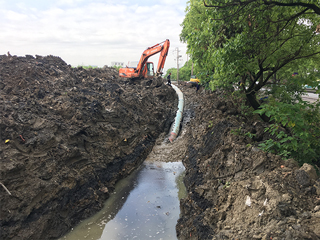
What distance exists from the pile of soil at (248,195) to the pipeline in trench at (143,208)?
2.50 ft

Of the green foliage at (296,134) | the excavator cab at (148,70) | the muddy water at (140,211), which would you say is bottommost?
Result: the muddy water at (140,211)

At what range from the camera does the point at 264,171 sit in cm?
596

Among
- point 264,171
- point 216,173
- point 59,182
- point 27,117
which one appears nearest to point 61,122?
point 27,117

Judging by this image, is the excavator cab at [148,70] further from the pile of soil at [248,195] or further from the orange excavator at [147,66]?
the pile of soil at [248,195]

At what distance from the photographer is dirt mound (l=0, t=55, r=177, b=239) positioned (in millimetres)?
6883

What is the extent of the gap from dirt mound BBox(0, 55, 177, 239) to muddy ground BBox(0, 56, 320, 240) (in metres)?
0.04

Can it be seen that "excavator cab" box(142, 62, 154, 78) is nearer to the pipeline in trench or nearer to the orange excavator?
the orange excavator

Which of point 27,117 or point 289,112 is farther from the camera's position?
point 27,117

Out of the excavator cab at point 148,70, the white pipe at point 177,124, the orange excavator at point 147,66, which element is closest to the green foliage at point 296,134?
the white pipe at point 177,124

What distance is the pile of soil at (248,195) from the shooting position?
14.4 ft

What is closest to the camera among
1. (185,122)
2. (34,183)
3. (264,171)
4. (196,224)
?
(264,171)

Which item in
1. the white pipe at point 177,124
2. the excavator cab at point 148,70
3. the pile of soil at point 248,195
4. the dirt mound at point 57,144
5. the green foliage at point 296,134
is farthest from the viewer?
the excavator cab at point 148,70

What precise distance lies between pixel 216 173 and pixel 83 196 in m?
5.32

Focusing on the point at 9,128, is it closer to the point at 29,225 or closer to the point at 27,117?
the point at 27,117
